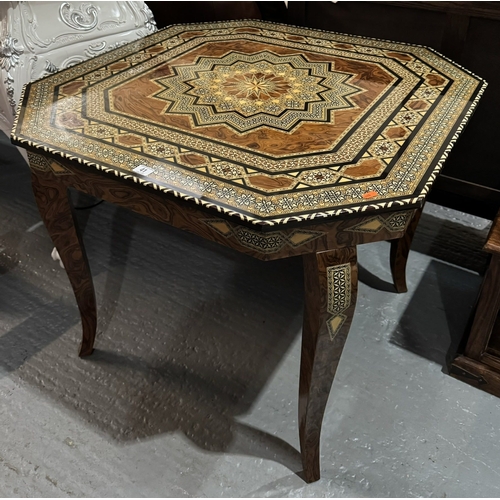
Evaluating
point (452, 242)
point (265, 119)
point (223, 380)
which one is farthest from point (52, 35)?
point (452, 242)

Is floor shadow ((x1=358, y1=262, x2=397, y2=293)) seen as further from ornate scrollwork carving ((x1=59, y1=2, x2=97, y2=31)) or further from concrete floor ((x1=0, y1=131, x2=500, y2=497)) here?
ornate scrollwork carving ((x1=59, y1=2, x2=97, y2=31))

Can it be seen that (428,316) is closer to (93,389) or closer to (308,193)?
(308,193)

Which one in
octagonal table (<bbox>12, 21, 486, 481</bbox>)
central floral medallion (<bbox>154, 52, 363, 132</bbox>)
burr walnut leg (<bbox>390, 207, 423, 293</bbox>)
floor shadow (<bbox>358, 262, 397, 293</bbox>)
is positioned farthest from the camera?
floor shadow (<bbox>358, 262, 397, 293</bbox>)

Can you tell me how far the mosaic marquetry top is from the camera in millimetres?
743

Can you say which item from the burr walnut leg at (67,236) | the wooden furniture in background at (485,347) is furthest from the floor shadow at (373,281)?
the burr walnut leg at (67,236)

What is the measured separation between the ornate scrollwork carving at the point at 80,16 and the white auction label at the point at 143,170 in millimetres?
659

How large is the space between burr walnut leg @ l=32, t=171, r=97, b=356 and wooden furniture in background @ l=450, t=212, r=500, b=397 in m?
0.86

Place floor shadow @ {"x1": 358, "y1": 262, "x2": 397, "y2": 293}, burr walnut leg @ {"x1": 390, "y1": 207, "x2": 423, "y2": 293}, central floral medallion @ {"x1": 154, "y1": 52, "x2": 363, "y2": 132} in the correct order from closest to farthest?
central floral medallion @ {"x1": 154, "y1": 52, "x2": 363, "y2": 132} < burr walnut leg @ {"x1": 390, "y1": 207, "x2": 423, "y2": 293} < floor shadow @ {"x1": 358, "y1": 262, "x2": 397, "y2": 293}

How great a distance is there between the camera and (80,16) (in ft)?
4.09

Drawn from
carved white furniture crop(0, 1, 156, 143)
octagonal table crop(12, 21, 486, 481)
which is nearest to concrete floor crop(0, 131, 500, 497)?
octagonal table crop(12, 21, 486, 481)

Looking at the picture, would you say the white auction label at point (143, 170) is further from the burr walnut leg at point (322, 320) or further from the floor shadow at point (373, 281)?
the floor shadow at point (373, 281)

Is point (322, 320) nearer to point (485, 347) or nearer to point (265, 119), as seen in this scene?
point (265, 119)

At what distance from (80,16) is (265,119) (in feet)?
2.15

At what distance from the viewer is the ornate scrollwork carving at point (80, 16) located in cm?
122
